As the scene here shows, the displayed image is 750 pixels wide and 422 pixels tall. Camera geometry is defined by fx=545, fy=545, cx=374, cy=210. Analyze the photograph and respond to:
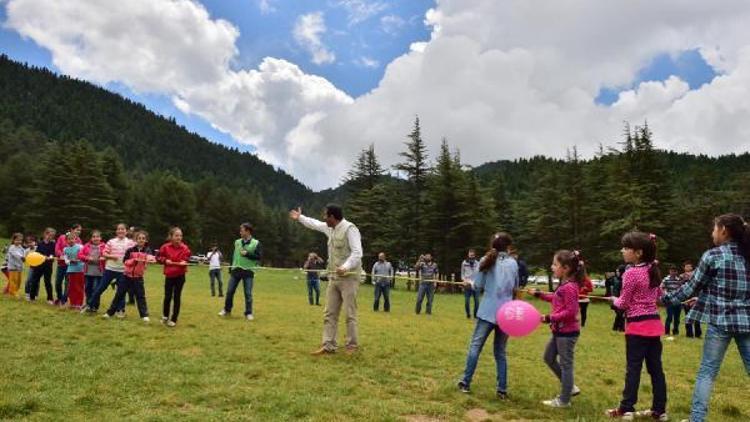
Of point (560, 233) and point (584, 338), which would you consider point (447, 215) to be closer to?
point (560, 233)

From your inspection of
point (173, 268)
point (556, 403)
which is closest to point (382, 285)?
point (173, 268)

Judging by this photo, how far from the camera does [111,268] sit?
43.9ft

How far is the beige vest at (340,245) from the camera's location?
9.97 metres

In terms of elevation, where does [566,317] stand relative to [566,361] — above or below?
above

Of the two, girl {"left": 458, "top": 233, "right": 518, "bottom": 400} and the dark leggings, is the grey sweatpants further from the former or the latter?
the dark leggings

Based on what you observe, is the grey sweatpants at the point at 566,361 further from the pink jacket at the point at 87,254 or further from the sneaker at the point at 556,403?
the pink jacket at the point at 87,254

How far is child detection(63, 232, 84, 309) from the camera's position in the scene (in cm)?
1471

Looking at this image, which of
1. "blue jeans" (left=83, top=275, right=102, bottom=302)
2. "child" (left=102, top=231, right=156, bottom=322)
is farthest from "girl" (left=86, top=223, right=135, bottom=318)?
"blue jeans" (left=83, top=275, right=102, bottom=302)

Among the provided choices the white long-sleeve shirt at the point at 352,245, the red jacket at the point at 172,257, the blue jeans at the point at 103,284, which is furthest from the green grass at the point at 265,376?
the white long-sleeve shirt at the point at 352,245

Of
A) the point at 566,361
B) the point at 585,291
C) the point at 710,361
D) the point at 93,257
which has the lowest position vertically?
the point at 566,361

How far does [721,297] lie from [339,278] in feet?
19.7

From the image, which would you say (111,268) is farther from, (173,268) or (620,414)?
(620,414)

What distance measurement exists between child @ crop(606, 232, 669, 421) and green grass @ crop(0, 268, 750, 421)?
74cm

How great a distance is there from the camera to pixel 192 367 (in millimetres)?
8305
